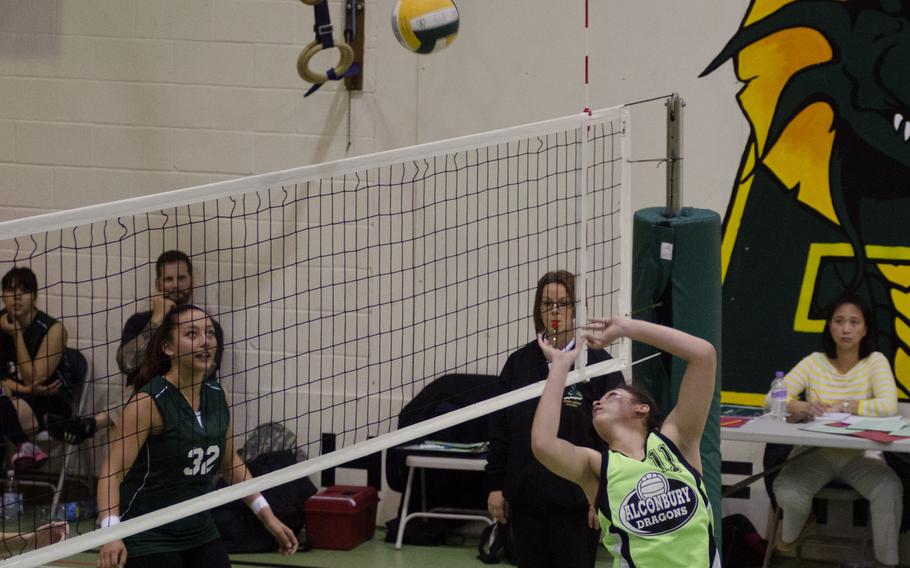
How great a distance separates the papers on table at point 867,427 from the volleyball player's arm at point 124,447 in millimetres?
3312

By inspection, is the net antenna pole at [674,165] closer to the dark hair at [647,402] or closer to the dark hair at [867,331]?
the dark hair at [647,402]

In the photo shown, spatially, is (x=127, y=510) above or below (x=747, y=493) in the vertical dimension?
above

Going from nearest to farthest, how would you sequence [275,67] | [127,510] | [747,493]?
[127,510], [747,493], [275,67]

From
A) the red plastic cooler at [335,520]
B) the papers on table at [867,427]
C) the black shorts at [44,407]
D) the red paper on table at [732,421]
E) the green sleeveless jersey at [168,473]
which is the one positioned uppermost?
the green sleeveless jersey at [168,473]

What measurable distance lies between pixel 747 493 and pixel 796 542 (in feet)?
1.75

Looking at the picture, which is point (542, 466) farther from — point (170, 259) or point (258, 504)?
point (170, 259)

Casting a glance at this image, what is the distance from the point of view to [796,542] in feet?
21.6

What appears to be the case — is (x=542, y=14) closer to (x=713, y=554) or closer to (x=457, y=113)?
(x=457, y=113)

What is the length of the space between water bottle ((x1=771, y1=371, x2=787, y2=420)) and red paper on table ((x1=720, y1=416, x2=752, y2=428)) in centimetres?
16

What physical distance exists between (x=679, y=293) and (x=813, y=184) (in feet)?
8.57

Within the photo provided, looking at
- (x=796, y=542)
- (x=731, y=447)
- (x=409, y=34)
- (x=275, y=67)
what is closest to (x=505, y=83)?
(x=275, y=67)

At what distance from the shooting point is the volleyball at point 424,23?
5.38 m

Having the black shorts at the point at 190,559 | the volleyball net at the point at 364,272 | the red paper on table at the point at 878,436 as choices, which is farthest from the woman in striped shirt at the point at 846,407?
the black shorts at the point at 190,559

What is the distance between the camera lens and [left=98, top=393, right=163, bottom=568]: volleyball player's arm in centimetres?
413
